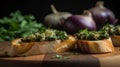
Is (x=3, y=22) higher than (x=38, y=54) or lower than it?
higher

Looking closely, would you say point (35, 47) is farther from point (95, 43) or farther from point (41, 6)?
point (41, 6)

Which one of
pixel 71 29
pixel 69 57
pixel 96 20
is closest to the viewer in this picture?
pixel 69 57

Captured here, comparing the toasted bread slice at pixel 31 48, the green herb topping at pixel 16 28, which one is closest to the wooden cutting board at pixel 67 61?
the toasted bread slice at pixel 31 48

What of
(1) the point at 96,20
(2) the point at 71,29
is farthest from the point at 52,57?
(1) the point at 96,20

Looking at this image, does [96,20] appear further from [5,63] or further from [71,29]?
[5,63]

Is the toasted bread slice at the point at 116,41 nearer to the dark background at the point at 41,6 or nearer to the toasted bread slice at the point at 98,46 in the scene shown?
the toasted bread slice at the point at 98,46

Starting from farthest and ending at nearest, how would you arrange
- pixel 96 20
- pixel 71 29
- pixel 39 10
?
1. pixel 39 10
2. pixel 96 20
3. pixel 71 29

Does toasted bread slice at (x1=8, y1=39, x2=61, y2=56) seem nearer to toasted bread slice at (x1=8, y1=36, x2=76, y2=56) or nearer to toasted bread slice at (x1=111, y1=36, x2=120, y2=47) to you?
toasted bread slice at (x1=8, y1=36, x2=76, y2=56)
